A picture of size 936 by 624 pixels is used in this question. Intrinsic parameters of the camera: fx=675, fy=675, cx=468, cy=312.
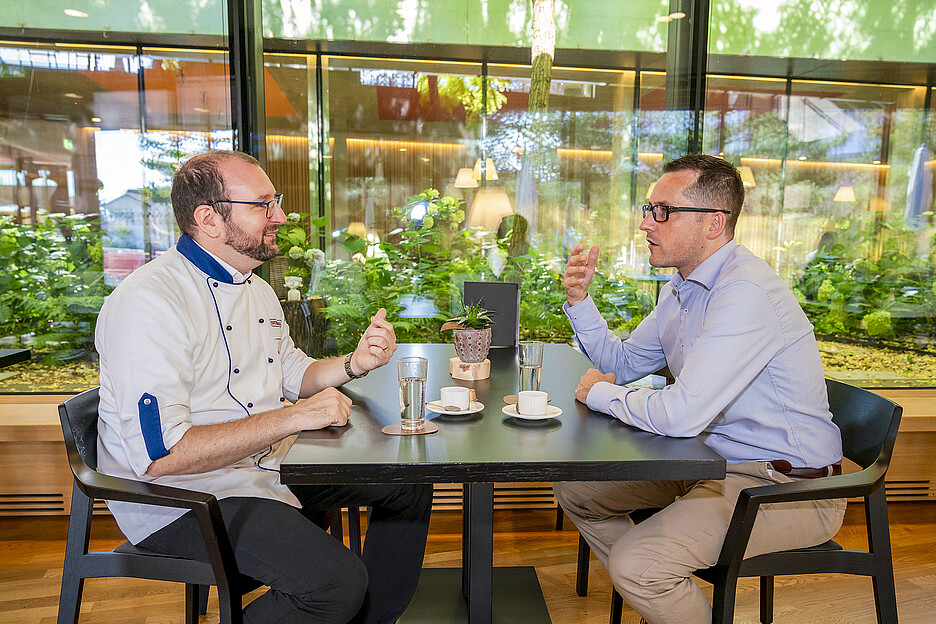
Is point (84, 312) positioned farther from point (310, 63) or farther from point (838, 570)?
point (838, 570)

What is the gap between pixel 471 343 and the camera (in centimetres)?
209

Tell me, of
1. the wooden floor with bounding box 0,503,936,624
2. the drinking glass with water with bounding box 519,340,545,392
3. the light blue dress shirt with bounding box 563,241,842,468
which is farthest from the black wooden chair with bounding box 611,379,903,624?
the wooden floor with bounding box 0,503,936,624

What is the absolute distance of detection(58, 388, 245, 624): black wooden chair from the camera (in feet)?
4.76

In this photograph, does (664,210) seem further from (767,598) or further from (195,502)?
(195,502)

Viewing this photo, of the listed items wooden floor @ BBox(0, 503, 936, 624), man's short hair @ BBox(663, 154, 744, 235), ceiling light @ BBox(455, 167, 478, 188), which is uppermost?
ceiling light @ BBox(455, 167, 478, 188)

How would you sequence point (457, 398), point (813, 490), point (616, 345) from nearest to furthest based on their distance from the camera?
point (813, 490) < point (457, 398) < point (616, 345)

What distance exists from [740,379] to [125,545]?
1.56 m

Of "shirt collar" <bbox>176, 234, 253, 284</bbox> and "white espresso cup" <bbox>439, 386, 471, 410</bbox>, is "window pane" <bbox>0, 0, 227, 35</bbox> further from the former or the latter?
"white espresso cup" <bbox>439, 386, 471, 410</bbox>

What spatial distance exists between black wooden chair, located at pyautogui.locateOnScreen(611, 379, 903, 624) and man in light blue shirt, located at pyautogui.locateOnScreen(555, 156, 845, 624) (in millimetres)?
48

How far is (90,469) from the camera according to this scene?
1.57 meters

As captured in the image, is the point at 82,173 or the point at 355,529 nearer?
the point at 355,529

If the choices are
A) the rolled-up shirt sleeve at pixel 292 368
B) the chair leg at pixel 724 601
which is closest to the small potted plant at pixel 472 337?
the rolled-up shirt sleeve at pixel 292 368

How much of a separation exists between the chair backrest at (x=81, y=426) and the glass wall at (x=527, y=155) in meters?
2.04

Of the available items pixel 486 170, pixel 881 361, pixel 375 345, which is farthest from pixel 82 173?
pixel 881 361
